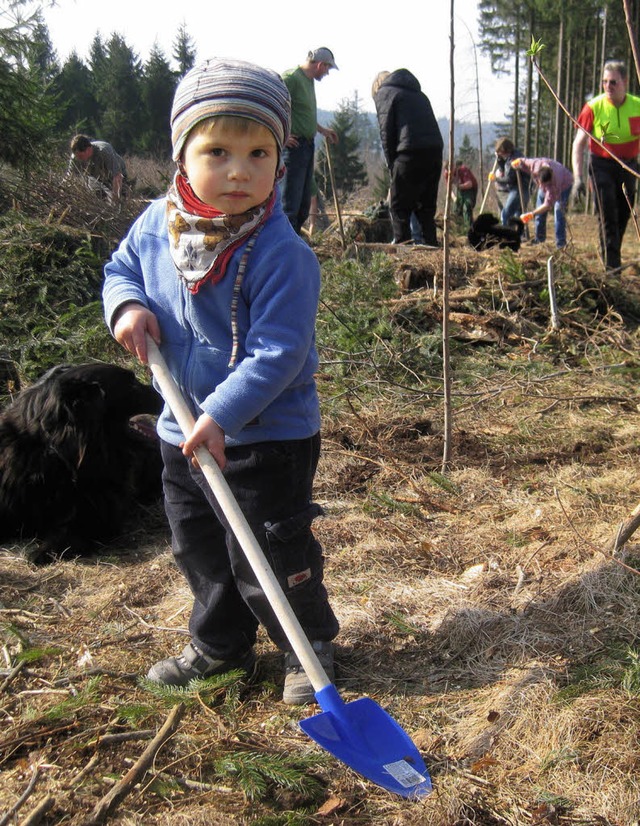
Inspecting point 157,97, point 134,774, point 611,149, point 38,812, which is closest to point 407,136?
point 611,149

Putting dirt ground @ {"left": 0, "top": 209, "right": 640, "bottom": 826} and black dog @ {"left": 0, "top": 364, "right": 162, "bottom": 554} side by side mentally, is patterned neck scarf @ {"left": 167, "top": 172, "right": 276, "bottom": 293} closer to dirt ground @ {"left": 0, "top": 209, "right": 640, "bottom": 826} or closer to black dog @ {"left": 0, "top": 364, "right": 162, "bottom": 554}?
dirt ground @ {"left": 0, "top": 209, "right": 640, "bottom": 826}

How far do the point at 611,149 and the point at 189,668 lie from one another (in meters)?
6.33

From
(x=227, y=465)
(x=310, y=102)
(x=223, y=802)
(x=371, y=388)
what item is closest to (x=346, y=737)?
(x=223, y=802)

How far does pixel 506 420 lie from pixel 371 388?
37.7 inches

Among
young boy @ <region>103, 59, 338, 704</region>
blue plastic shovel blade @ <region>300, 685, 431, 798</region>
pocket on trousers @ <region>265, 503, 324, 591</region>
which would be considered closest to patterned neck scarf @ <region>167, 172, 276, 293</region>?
young boy @ <region>103, 59, 338, 704</region>

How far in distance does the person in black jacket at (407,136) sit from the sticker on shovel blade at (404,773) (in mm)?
6859

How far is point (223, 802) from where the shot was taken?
6.13 feet

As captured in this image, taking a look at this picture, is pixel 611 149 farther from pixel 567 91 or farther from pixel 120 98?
pixel 120 98

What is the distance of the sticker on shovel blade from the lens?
6.15ft

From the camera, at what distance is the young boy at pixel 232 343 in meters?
1.91

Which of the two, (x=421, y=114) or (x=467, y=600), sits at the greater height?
(x=421, y=114)

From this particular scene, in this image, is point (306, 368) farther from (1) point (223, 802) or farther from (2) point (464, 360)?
(2) point (464, 360)

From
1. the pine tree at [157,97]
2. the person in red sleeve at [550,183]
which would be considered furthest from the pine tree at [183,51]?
the person in red sleeve at [550,183]

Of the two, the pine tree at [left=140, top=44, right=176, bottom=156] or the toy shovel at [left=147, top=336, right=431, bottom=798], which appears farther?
the pine tree at [left=140, top=44, right=176, bottom=156]
